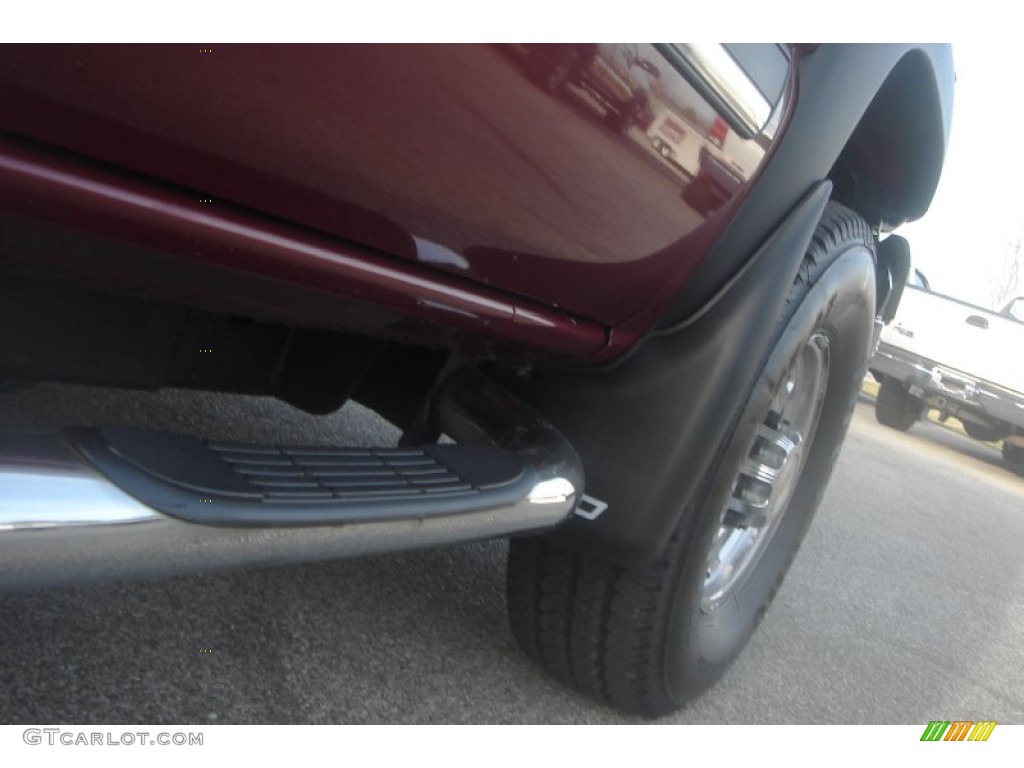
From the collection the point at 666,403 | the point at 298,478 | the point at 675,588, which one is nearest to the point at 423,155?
the point at 298,478

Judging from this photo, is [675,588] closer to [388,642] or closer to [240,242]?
[388,642]

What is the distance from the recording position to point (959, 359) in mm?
7414

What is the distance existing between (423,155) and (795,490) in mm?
1392

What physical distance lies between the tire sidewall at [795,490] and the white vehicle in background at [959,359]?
5.66 m

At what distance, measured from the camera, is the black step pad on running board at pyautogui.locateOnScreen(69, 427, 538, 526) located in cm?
83

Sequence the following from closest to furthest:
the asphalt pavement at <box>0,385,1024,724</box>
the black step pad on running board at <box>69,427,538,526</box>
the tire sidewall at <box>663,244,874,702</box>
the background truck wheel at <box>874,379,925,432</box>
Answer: the black step pad on running board at <box>69,427,538,526</box> < the asphalt pavement at <box>0,385,1024,724</box> < the tire sidewall at <box>663,244,874,702</box> < the background truck wheel at <box>874,379,925,432</box>

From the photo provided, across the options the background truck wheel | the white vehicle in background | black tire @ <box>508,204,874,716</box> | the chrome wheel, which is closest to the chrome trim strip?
black tire @ <box>508,204,874,716</box>

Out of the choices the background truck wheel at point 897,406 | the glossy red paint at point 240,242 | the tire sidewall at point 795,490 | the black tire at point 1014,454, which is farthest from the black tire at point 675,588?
the black tire at point 1014,454

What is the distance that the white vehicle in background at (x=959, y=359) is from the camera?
7266 millimetres

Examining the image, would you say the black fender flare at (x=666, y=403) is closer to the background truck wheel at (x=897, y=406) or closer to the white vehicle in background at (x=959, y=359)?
the white vehicle in background at (x=959, y=359)

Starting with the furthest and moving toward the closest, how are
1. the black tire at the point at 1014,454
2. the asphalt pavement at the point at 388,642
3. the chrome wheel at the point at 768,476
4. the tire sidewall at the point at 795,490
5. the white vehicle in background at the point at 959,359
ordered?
the black tire at the point at 1014,454 < the white vehicle in background at the point at 959,359 < the chrome wheel at the point at 768,476 < the tire sidewall at the point at 795,490 < the asphalt pavement at the point at 388,642

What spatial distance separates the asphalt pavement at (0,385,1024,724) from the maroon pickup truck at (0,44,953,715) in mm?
157

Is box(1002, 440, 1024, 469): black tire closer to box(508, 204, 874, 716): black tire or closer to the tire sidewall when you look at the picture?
the tire sidewall
